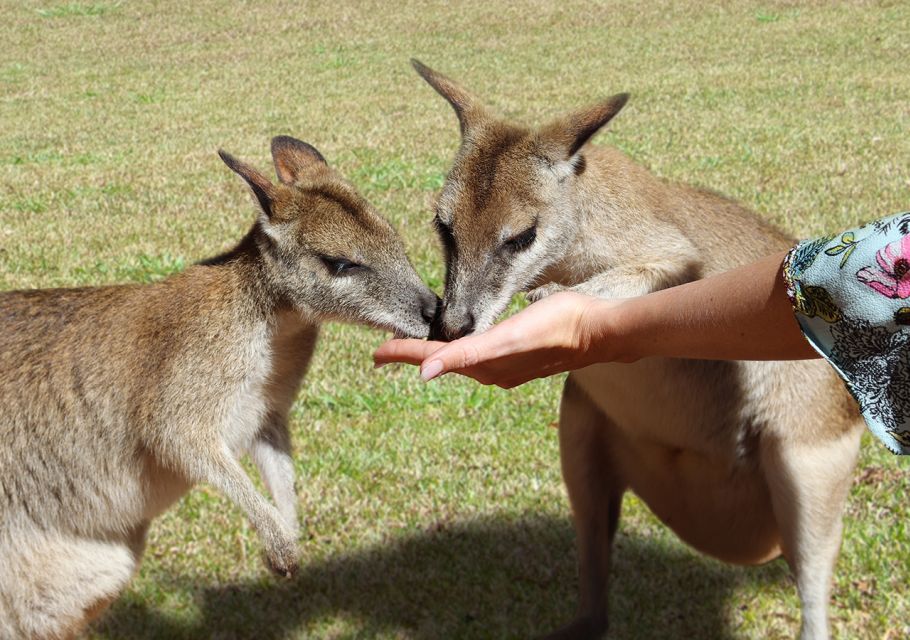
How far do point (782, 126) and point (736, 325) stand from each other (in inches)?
330

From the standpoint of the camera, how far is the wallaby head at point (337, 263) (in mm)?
3154

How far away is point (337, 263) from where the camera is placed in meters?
3.17

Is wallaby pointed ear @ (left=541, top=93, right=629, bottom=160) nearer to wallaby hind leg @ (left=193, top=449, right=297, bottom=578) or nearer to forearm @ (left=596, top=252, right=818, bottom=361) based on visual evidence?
forearm @ (left=596, top=252, right=818, bottom=361)

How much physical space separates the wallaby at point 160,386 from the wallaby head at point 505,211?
0.51ft

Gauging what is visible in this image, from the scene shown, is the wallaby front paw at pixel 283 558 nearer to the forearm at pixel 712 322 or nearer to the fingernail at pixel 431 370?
the fingernail at pixel 431 370

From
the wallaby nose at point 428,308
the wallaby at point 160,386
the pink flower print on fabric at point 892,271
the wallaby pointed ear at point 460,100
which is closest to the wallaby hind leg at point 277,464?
the wallaby at point 160,386

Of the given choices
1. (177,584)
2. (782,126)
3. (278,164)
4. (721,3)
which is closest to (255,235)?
(278,164)

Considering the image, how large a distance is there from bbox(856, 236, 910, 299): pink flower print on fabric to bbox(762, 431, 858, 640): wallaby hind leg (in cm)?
163

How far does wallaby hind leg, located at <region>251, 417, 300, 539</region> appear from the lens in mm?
3283

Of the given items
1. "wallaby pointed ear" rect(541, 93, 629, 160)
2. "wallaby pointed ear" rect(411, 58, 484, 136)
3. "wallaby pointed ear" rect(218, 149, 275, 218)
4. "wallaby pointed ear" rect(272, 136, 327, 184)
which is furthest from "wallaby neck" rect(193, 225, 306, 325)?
"wallaby pointed ear" rect(541, 93, 629, 160)

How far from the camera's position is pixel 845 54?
1341 cm

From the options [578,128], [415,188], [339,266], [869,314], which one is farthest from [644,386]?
[415,188]

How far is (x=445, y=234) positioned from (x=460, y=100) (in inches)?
24.4

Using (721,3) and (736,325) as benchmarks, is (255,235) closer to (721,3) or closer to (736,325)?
(736,325)
